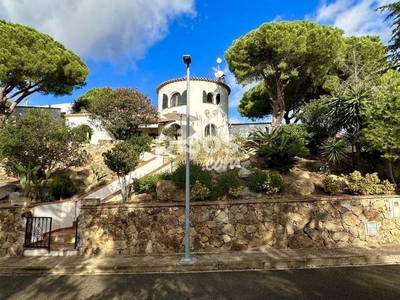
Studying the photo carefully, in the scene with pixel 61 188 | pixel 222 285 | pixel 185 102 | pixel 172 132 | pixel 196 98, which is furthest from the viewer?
pixel 196 98

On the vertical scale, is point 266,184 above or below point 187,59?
below

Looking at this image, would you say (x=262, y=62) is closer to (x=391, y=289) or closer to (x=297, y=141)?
(x=297, y=141)

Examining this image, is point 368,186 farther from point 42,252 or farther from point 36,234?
point 36,234

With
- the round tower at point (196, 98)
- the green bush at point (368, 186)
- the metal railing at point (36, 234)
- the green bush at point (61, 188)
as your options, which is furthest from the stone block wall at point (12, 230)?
the round tower at point (196, 98)

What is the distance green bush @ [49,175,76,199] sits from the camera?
1041cm

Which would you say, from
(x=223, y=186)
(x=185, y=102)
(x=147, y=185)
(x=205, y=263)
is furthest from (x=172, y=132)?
(x=205, y=263)

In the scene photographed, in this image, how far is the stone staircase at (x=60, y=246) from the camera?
7551 millimetres

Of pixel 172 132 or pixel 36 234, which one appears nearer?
pixel 36 234

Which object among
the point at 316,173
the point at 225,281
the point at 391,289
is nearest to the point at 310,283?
the point at 391,289

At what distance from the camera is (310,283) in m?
5.32

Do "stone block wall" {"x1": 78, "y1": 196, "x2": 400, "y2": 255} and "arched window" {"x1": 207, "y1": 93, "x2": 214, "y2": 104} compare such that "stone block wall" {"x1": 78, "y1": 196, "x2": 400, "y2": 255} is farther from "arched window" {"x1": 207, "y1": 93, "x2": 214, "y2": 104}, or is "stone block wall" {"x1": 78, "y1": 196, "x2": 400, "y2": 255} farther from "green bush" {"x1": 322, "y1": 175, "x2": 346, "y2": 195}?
"arched window" {"x1": 207, "y1": 93, "x2": 214, "y2": 104}

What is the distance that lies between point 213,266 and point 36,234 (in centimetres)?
614

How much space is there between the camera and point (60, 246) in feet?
26.2

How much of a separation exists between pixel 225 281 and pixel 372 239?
5.53m
